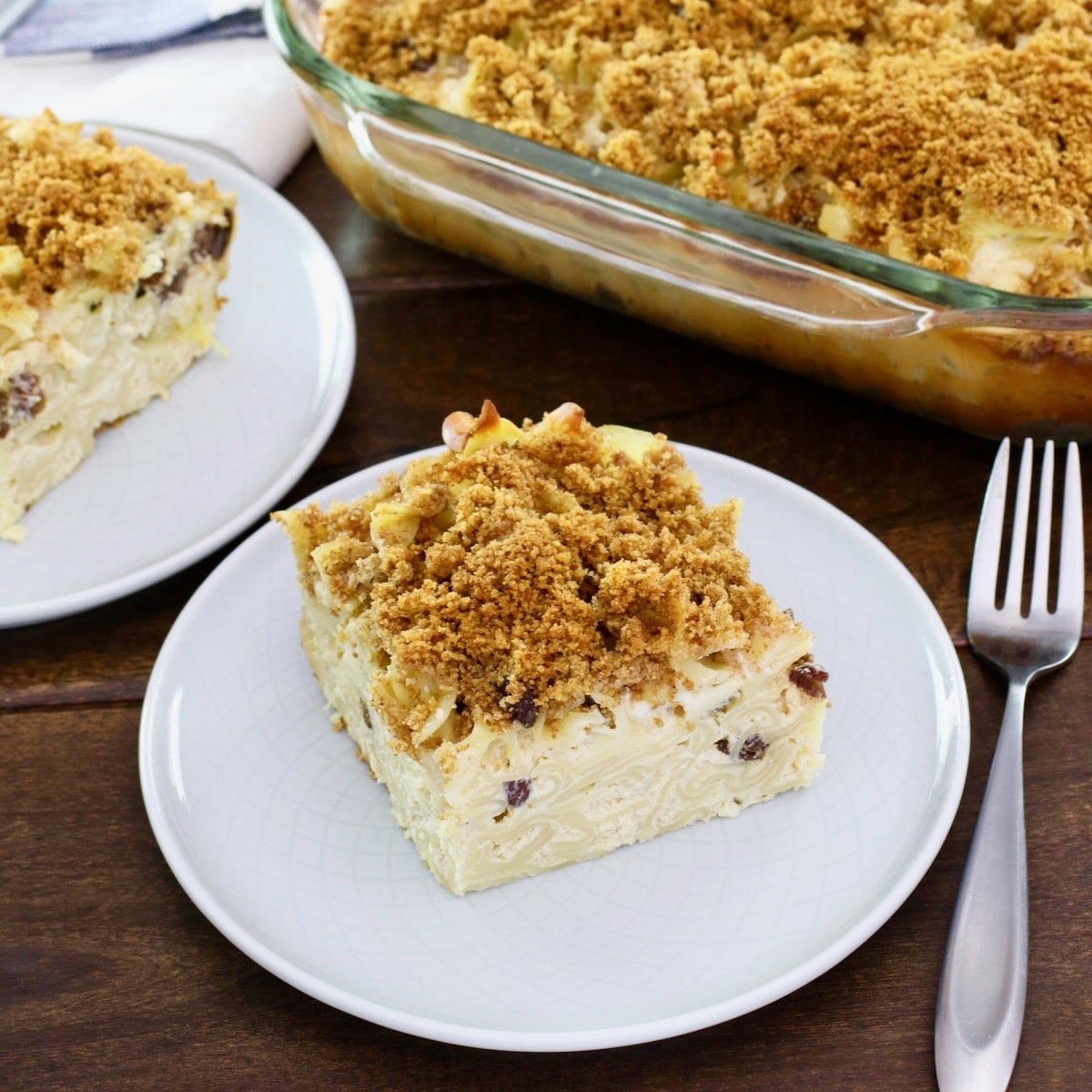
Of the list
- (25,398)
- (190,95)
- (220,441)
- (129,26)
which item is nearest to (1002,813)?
(220,441)

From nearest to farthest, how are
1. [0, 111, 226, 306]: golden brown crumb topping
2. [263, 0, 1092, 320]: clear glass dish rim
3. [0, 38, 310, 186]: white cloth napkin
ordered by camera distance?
[263, 0, 1092, 320]: clear glass dish rim → [0, 111, 226, 306]: golden brown crumb topping → [0, 38, 310, 186]: white cloth napkin

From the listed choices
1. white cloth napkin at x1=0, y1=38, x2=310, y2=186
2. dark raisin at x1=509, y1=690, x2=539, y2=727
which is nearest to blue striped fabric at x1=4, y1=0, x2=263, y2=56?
white cloth napkin at x1=0, y1=38, x2=310, y2=186

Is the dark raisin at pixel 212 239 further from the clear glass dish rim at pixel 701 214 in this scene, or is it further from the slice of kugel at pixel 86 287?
the clear glass dish rim at pixel 701 214

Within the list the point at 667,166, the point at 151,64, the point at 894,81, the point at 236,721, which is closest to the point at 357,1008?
the point at 236,721

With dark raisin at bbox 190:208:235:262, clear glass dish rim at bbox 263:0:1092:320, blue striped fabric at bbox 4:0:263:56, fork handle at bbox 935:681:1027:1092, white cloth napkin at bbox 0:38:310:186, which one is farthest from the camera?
blue striped fabric at bbox 4:0:263:56

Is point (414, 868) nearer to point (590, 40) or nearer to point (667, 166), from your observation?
point (667, 166)

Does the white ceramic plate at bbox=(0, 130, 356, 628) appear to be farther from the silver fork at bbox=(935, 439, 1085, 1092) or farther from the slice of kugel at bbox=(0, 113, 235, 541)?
the silver fork at bbox=(935, 439, 1085, 1092)

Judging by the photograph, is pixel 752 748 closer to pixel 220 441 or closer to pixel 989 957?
pixel 989 957
